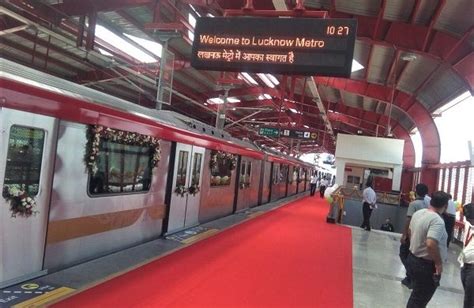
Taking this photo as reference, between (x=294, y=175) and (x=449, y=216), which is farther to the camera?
(x=294, y=175)

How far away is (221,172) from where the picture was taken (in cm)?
1132

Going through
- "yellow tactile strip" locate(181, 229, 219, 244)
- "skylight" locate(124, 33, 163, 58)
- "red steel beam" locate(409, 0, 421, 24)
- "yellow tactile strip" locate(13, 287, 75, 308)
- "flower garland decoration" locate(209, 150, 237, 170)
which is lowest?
"yellow tactile strip" locate(13, 287, 75, 308)

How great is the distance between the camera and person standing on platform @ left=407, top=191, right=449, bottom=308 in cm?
386

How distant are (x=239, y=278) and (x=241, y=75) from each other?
10.8 metres

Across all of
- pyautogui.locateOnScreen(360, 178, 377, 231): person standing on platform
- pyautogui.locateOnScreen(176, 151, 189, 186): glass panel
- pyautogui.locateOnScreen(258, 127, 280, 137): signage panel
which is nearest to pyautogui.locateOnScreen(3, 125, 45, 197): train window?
pyautogui.locateOnScreen(176, 151, 189, 186): glass panel

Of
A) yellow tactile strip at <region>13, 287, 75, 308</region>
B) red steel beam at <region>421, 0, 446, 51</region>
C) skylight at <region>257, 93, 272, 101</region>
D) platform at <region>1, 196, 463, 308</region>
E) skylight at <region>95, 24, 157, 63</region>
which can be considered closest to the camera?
yellow tactile strip at <region>13, 287, 75, 308</region>

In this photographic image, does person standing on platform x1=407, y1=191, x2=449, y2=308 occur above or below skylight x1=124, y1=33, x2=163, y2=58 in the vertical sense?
below

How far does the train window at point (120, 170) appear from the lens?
5.84 meters

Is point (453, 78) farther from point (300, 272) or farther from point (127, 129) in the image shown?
point (127, 129)

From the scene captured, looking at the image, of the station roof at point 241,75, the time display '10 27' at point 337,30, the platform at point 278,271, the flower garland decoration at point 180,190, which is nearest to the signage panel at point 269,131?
the station roof at point 241,75

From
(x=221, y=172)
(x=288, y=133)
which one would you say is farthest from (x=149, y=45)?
(x=288, y=133)

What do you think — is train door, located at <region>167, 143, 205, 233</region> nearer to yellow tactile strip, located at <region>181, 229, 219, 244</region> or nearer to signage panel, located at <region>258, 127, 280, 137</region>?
yellow tactile strip, located at <region>181, 229, 219, 244</region>

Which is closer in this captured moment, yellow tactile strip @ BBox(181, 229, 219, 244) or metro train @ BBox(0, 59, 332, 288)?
metro train @ BBox(0, 59, 332, 288)

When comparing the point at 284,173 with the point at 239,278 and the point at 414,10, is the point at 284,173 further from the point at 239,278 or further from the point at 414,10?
the point at 239,278
